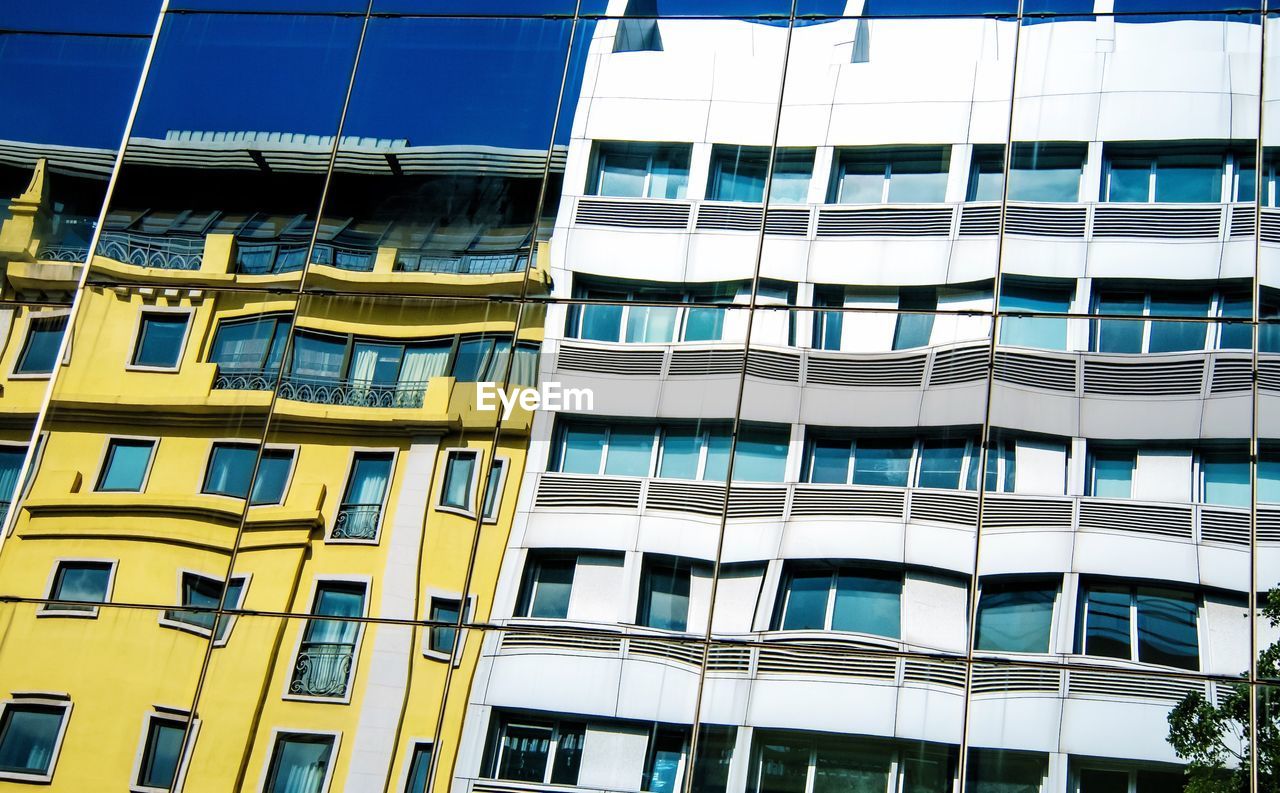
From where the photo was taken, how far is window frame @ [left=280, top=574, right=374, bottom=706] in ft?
38.1

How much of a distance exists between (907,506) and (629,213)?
12.7 ft

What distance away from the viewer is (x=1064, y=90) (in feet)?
41.0

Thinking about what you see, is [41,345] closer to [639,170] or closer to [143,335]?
[143,335]

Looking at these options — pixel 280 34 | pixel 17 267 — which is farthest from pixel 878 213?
pixel 17 267

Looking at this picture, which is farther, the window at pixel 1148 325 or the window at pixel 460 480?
the window at pixel 460 480

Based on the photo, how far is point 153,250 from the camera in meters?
13.9

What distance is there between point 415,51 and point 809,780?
829cm

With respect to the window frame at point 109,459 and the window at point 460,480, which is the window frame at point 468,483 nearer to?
the window at point 460,480

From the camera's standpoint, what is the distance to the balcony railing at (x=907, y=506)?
11.1 m

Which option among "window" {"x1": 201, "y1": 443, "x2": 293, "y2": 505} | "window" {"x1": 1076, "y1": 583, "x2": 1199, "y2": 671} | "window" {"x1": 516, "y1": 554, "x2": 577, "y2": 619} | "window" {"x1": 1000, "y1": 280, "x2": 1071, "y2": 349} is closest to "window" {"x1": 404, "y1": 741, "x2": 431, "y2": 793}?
"window" {"x1": 516, "y1": 554, "x2": 577, "y2": 619}

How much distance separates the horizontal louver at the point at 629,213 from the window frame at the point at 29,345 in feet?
17.5

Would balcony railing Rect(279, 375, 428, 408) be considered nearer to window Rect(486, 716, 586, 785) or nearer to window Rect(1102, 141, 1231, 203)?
window Rect(486, 716, 586, 785)

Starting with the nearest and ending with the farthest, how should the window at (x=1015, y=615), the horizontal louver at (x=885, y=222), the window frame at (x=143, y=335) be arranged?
the window at (x=1015, y=615) < the horizontal louver at (x=885, y=222) < the window frame at (x=143, y=335)

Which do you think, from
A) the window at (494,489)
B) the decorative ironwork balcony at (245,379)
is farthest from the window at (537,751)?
the decorative ironwork balcony at (245,379)
